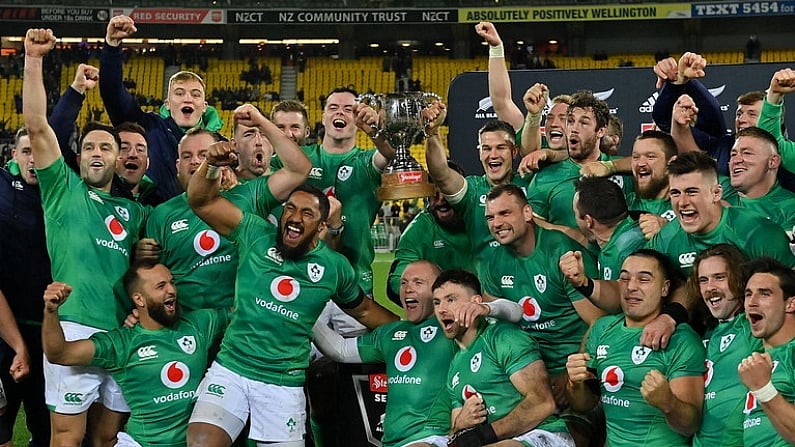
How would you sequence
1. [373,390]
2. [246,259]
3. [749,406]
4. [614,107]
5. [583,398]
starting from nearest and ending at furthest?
[749,406]
[583,398]
[246,259]
[373,390]
[614,107]

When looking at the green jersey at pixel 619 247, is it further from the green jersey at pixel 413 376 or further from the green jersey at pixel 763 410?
the green jersey at pixel 763 410

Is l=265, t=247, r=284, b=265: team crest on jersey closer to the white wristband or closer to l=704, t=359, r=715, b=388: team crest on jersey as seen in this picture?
l=704, t=359, r=715, b=388: team crest on jersey

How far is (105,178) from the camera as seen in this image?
6.10m

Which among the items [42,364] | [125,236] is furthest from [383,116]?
[42,364]

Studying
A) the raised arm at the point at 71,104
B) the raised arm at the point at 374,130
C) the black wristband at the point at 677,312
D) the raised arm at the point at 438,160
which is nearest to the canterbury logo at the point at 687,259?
the black wristband at the point at 677,312

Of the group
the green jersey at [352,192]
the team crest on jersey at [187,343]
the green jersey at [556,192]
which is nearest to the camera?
the team crest on jersey at [187,343]

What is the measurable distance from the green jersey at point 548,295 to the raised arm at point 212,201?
1.59 meters

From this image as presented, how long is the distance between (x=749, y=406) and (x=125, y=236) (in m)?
3.52

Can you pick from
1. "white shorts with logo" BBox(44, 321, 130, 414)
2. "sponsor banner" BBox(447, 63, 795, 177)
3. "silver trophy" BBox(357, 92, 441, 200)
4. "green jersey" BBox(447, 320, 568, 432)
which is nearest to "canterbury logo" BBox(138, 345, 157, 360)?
"white shorts with logo" BBox(44, 321, 130, 414)

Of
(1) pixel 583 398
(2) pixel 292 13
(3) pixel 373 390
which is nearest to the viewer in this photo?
(1) pixel 583 398

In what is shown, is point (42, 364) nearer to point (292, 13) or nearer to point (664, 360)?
point (664, 360)

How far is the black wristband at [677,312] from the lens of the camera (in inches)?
207

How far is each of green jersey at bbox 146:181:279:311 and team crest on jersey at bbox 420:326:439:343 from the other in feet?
3.78

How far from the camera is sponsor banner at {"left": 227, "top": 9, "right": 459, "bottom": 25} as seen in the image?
3353cm
